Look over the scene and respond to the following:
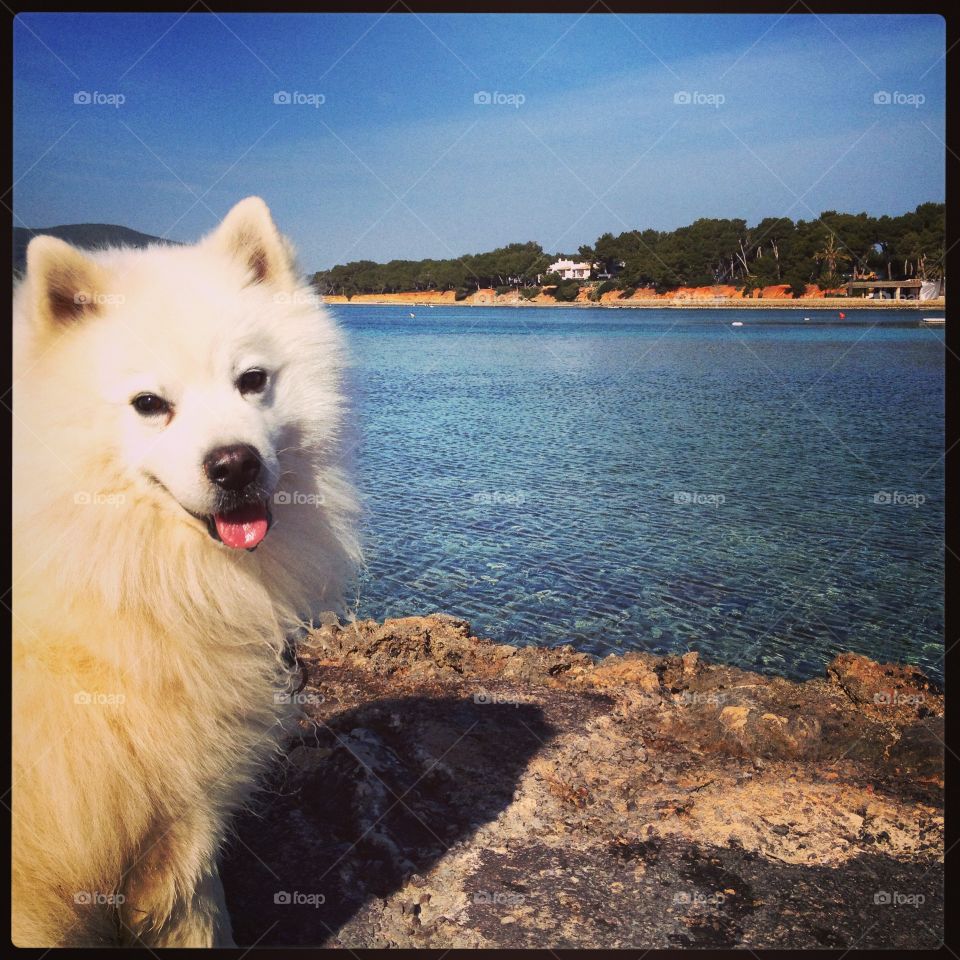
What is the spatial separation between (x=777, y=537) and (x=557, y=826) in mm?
6734

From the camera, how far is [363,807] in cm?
396

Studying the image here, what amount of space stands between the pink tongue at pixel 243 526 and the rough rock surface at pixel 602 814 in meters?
1.78

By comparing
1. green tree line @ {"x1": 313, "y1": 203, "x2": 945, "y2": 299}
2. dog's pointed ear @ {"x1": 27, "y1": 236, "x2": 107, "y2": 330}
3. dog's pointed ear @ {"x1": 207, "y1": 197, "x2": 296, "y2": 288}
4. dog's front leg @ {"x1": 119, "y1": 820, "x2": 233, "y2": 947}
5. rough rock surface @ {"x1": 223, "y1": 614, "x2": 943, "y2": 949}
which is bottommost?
rough rock surface @ {"x1": 223, "y1": 614, "x2": 943, "y2": 949}

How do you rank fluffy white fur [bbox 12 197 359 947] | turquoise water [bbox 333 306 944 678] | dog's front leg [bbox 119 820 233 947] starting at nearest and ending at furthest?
fluffy white fur [bbox 12 197 359 947]
dog's front leg [bbox 119 820 233 947]
turquoise water [bbox 333 306 944 678]

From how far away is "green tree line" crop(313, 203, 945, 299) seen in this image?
14211 mm

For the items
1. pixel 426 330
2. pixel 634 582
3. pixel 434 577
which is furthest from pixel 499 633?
pixel 426 330

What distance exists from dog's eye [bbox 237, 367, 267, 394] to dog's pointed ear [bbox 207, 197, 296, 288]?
440 millimetres

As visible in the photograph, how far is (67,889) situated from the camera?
2.82 metres

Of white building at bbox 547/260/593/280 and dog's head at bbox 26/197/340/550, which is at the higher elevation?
white building at bbox 547/260/593/280

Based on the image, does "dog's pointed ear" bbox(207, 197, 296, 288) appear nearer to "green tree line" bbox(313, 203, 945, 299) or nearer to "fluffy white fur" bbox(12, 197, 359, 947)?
"fluffy white fur" bbox(12, 197, 359, 947)

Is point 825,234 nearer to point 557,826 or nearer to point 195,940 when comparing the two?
point 557,826

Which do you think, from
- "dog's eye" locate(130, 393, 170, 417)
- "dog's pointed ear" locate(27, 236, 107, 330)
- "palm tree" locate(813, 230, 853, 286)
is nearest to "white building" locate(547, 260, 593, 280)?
"palm tree" locate(813, 230, 853, 286)

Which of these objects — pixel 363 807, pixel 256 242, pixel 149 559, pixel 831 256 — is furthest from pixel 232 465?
pixel 831 256

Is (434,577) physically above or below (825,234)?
below
